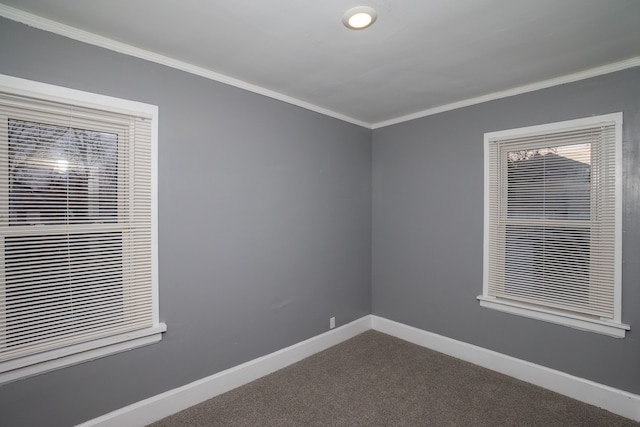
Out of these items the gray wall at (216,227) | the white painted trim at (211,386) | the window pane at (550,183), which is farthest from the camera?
the window pane at (550,183)

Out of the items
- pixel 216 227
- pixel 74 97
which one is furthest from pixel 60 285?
pixel 74 97

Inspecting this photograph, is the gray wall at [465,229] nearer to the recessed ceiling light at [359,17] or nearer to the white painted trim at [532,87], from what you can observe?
the white painted trim at [532,87]

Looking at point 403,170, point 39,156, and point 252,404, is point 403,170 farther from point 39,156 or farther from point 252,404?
point 39,156

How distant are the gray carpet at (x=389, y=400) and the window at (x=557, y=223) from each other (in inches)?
25.6

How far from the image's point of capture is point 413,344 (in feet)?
11.0

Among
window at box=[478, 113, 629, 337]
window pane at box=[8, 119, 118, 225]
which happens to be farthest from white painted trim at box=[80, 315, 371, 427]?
window at box=[478, 113, 629, 337]

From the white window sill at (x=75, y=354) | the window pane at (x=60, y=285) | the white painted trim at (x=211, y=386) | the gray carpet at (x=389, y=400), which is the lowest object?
the gray carpet at (x=389, y=400)

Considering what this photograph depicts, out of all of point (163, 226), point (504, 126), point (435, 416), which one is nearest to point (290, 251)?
point (163, 226)

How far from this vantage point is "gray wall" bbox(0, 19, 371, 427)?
5.91ft

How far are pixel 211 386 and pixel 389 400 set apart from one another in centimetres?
142

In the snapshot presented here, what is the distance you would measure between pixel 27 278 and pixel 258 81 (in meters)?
2.07

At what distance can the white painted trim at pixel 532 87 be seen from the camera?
2.20 meters

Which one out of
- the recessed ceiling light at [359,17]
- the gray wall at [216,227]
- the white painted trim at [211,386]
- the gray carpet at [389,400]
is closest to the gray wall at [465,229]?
the gray carpet at [389,400]

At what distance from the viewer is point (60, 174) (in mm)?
1797
